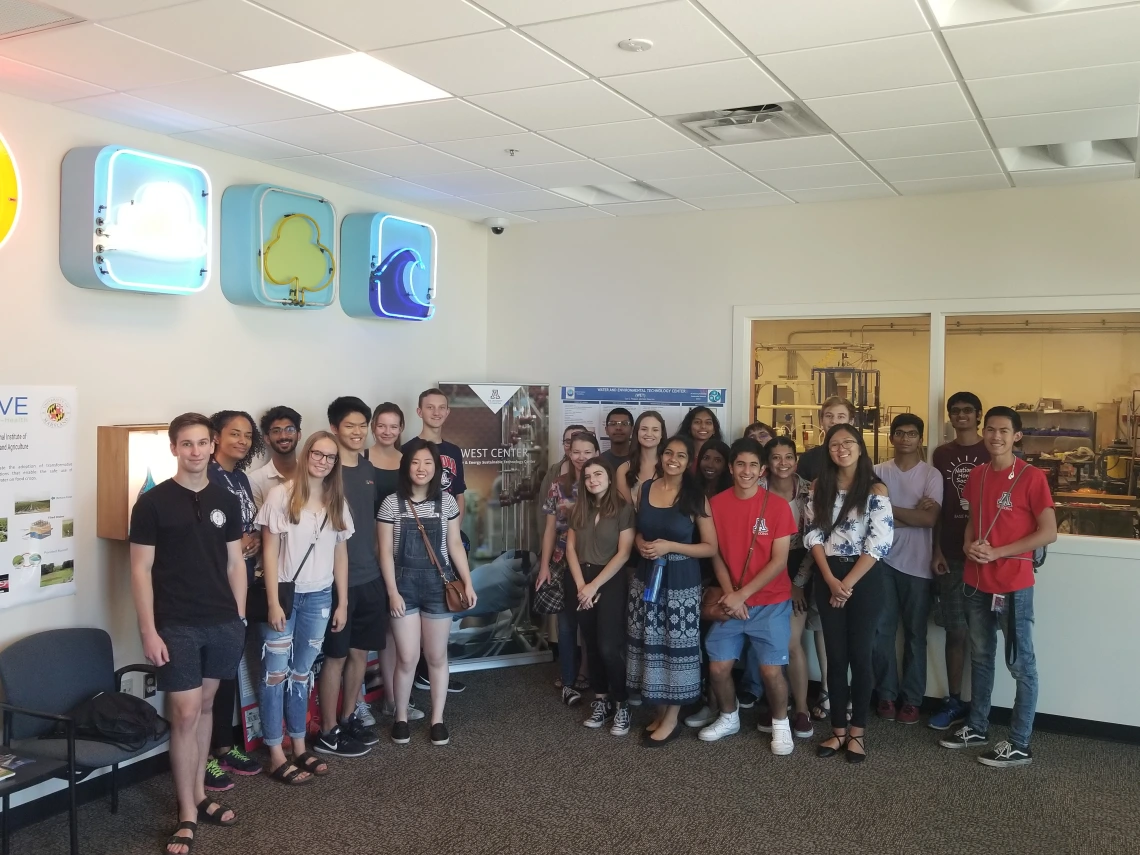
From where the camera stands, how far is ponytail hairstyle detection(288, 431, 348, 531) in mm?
4070

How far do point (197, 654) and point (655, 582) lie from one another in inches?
83.4

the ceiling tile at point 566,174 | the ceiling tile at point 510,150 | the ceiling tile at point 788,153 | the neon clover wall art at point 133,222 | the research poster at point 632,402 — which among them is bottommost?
the research poster at point 632,402

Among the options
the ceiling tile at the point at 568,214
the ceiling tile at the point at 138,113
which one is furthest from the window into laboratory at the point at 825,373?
the ceiling tile at the point at 138,113

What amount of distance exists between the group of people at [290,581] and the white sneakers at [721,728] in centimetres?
132

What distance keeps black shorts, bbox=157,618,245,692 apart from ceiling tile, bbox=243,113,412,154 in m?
2.14

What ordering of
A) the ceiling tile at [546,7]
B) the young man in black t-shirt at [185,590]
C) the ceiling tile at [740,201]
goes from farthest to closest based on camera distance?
the ceiling tile at [740,201], the young man in black t-shirt at [185,590], the ceiling tile at [546,7]

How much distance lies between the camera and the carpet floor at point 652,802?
11.9 ft

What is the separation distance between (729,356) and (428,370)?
1982 millimetres

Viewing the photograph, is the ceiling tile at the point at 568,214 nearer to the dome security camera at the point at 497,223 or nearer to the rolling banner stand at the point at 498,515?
the dome security camera at the point at 497,223

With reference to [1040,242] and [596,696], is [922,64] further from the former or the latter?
[596,696]

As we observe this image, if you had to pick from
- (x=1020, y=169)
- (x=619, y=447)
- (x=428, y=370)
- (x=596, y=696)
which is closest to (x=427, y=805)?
(x=596, y=696)

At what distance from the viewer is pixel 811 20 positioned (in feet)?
9.32

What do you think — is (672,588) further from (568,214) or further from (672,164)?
(568,214)

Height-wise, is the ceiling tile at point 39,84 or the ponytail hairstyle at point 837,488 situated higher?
the ceiling tile at point 39,84
